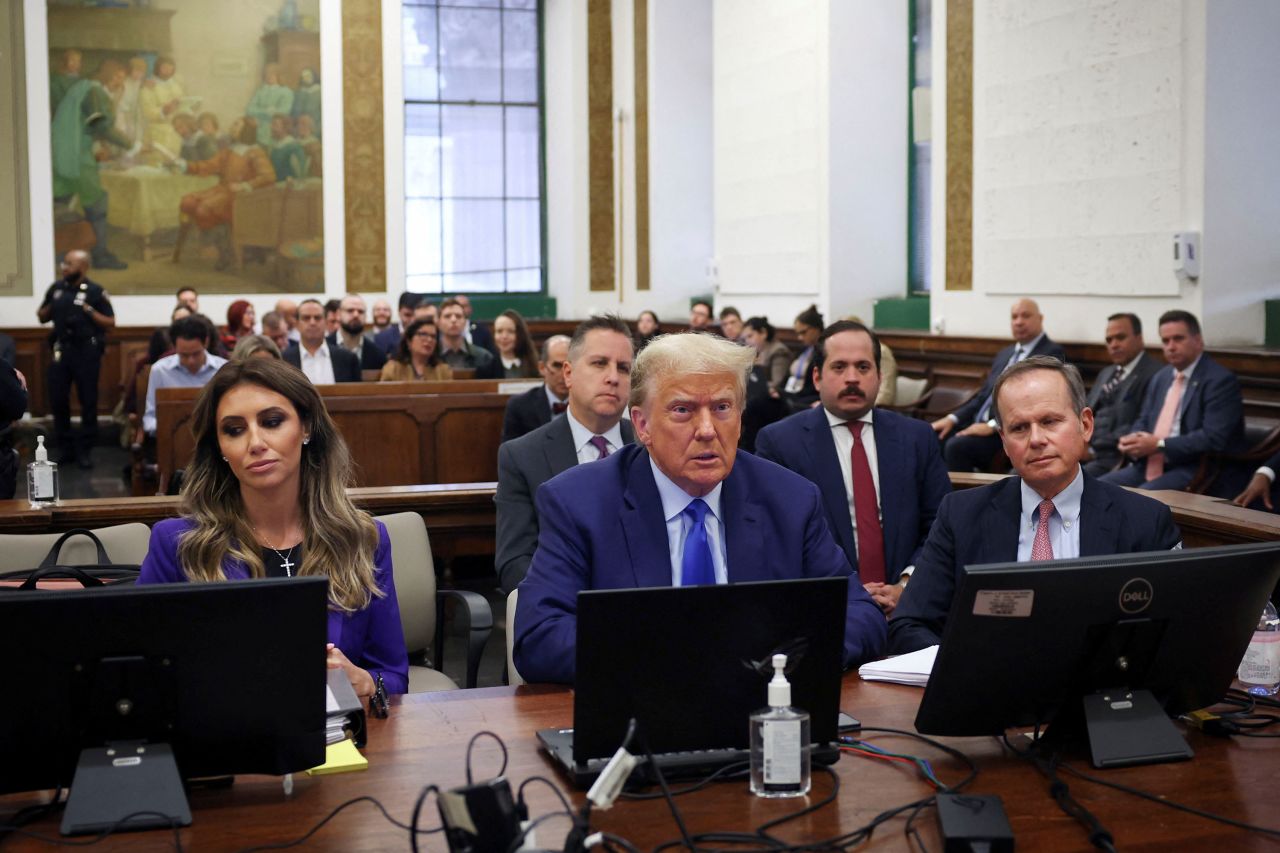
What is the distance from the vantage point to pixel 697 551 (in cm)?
283

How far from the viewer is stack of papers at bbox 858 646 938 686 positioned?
2713mm

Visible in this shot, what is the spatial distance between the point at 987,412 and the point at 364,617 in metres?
6.74

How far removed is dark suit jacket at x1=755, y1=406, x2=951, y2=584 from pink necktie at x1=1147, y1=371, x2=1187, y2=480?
129 inches

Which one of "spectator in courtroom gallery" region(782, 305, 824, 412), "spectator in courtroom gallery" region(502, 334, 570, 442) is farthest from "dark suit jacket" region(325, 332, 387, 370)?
"spectator in courtroom gallery" region(502, 334, 570, 442)

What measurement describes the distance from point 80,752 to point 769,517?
1362 millimetres

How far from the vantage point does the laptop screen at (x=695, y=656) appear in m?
2.06

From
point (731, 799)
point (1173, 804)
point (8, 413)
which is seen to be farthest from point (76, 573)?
point (8, 413)

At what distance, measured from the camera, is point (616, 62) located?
656 inches

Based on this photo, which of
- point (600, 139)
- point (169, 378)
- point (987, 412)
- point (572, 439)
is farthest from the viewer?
point (600, 139)

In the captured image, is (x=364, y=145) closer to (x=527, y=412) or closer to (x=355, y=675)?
(x=527, y=412)

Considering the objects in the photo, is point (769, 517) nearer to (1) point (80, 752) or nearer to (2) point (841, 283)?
(1) point (80, 752)

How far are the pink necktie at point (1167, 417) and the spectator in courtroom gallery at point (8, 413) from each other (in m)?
5.32

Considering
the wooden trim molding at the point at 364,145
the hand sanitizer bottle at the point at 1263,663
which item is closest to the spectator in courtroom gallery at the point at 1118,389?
the hand sanitizer bottle at the point at 1263,663

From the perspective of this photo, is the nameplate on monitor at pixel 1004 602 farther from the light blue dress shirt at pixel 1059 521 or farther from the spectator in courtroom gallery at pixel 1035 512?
the light blue dress shirt at pixel 1059 521
